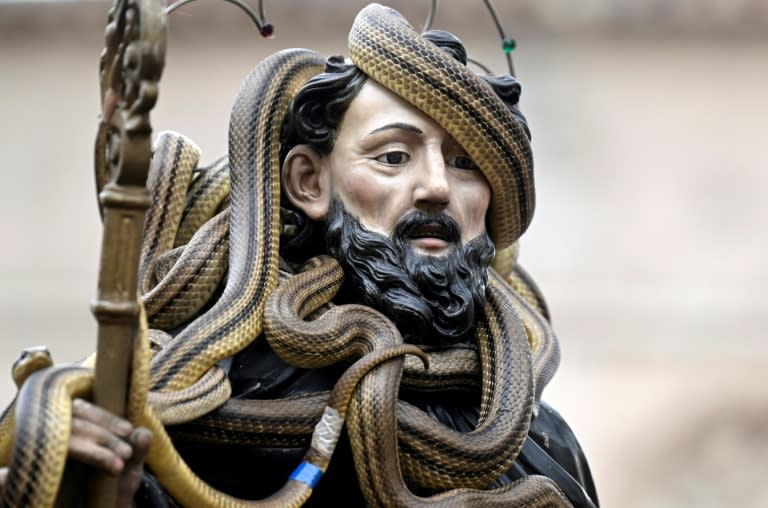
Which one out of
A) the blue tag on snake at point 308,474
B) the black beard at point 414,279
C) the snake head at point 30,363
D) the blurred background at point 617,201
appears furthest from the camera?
the blurred background at point 617,201

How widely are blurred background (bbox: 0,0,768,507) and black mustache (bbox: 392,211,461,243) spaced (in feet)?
23.3

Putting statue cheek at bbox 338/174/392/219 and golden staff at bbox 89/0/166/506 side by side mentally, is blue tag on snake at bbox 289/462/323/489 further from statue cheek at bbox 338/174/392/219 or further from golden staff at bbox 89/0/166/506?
statue cheek at bbox 338/174/392/219

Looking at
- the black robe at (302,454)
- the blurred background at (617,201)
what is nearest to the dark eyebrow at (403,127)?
the black robe at (302,454)

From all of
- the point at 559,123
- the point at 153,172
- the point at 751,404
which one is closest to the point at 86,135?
the point at 559,123

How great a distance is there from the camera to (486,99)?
166 inches

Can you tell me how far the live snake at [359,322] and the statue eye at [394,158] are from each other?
14 centimetres

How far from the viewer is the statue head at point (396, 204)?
4152mm

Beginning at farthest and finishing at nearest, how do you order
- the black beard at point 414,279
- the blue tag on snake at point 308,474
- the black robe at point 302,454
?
the black beard at point 414,279 → the black robe at point 302,454 → the blue tag on snake at point 308,474

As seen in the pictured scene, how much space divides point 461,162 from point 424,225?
0.24m

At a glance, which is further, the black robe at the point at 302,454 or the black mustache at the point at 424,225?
the black mustache at the point at 424,225

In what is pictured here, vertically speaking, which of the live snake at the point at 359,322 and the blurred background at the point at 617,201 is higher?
the live snake at the point at 359,322

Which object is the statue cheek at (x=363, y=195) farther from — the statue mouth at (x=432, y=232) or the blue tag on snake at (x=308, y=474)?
the blue tag on snake at (x=308, y=474)

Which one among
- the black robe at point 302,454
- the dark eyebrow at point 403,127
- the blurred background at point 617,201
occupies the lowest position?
the blurred background at point 617,201

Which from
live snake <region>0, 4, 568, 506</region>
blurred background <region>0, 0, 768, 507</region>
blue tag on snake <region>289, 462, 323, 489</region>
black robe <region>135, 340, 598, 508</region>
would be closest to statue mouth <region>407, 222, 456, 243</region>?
live snake <region>0, 4, 568, 506</region>
